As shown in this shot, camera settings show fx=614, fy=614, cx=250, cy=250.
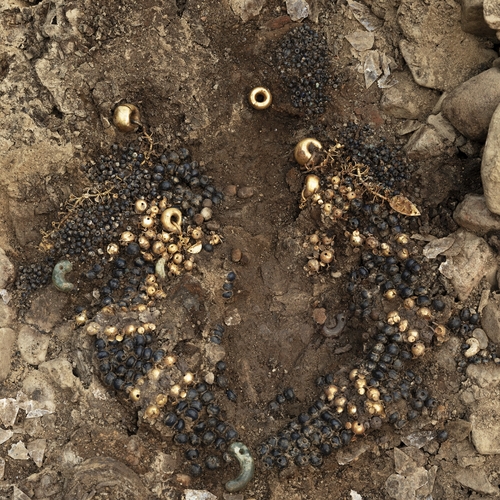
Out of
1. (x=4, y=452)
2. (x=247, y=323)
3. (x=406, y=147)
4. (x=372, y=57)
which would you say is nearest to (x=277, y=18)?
(x=372, y=57)

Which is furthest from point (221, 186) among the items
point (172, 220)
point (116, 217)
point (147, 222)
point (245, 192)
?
point (116, 217)

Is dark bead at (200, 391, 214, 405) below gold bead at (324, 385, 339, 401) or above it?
below

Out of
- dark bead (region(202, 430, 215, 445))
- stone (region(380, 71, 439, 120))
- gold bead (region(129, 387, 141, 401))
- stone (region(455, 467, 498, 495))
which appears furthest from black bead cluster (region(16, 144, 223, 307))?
stone (region(455, 467, 498, 495))

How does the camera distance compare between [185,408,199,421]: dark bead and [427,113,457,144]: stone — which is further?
[427,113,457,144]: stone

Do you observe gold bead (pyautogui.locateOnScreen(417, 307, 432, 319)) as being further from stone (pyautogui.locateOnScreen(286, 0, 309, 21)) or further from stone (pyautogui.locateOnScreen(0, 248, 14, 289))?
stone (pyautogui.locateOnScreen(0, 248, 14, 289))

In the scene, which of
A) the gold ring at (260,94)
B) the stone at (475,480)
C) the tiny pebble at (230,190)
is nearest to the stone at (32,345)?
the tiny pebble at (230,190)

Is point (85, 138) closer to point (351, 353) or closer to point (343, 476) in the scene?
point (351, 353)

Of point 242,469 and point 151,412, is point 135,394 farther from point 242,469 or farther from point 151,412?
point 242,469
